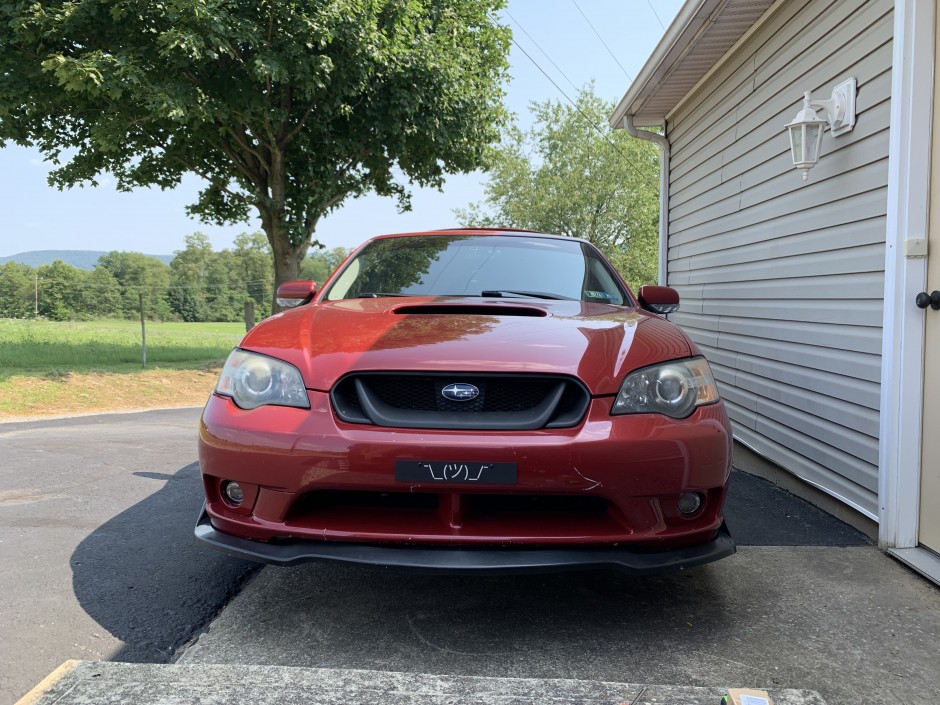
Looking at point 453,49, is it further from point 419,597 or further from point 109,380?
point 419,597

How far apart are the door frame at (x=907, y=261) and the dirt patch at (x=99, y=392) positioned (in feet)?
29.3

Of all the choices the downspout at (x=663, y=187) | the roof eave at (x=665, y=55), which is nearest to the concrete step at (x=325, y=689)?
the roof eave at (x=665, y=55)

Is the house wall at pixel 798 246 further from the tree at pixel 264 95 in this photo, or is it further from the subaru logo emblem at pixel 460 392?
the tree at pixel 264 95

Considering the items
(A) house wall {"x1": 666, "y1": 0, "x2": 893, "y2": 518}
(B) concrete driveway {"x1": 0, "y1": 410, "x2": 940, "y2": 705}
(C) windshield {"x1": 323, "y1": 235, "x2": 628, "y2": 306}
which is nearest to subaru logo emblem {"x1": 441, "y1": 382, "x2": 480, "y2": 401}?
(B) concrete driveway {"x1": 0, "y1": 410, "x2": 940, "y2": 705}

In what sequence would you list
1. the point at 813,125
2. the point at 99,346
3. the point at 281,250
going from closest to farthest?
the point at 813,125 < the point at 281,250 < the point at 99,346

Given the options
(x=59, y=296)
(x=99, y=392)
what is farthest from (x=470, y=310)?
(x=59, y=296)

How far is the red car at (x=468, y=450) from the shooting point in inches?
83.0

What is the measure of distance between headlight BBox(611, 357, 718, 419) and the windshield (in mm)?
938

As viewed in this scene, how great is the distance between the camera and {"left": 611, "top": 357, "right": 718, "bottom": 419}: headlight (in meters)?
2.25

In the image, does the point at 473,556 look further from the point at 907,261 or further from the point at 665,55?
the point at 665,55

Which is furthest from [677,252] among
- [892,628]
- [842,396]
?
[892,628]

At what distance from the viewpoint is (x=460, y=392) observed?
87.7 inches

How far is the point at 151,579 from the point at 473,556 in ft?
5.08

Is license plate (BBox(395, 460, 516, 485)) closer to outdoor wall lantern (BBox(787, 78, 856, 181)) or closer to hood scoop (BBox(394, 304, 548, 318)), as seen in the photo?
hood scoop (BBox(394, 304, 548, 318))
